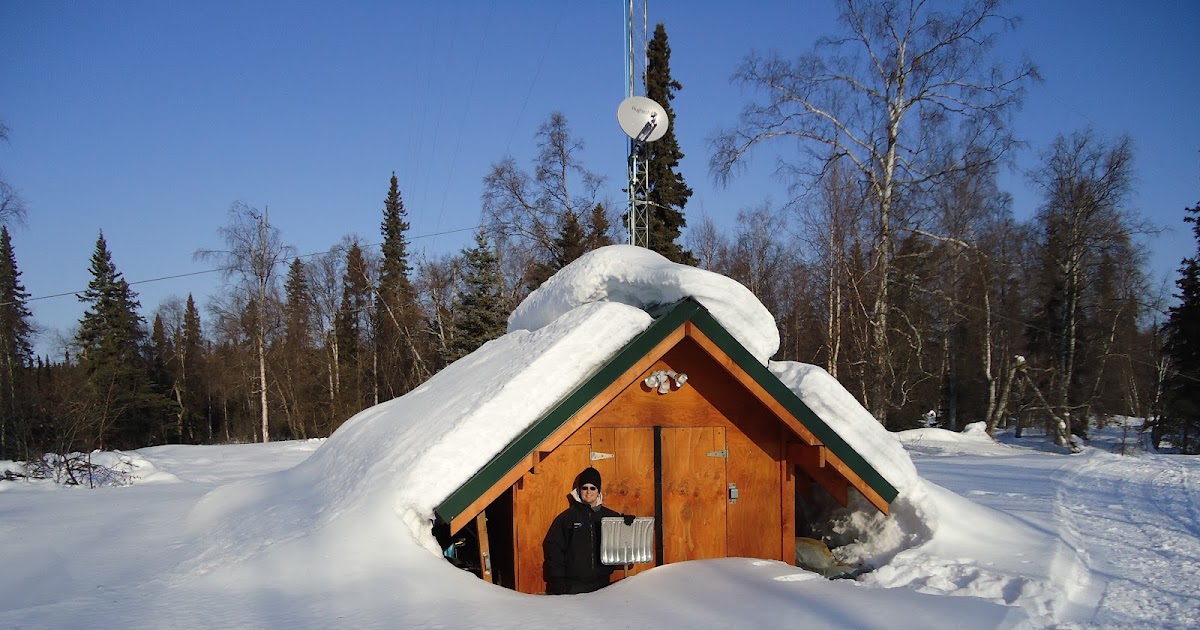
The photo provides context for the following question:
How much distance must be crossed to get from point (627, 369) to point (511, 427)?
1.02 meters

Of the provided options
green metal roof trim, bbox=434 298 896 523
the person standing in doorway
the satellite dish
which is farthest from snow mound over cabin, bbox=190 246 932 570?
the satellite dish

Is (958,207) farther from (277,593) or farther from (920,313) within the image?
(277,593)

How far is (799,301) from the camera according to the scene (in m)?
35.6

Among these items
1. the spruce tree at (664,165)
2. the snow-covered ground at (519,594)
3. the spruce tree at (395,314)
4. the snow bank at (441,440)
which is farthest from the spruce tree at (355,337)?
the snow bank at (441,440)

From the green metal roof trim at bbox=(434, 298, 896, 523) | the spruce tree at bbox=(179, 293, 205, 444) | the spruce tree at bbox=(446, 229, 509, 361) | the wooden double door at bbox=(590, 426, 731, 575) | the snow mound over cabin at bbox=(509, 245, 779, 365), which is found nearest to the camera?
the green metal roof trim at bbox=(434, 298, 896, 523)

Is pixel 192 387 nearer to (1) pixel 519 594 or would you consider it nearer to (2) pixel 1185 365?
(1) pixel 519 594

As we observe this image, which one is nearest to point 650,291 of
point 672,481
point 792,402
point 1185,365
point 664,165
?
point 792,402

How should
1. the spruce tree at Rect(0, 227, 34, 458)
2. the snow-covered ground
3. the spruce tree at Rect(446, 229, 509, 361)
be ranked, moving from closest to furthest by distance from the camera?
the snow-covered ground
the spruce tree at Rect(0, 227, 34, 458)
the spruce tree at Rect(446, 229, 509, 361)

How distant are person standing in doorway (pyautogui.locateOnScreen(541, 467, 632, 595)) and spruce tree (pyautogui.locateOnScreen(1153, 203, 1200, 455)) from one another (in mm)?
28122

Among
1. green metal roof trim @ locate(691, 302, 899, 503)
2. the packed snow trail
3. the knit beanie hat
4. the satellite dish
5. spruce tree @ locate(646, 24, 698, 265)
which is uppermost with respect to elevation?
spruce tree @ locate(646, 24, 698, 265)

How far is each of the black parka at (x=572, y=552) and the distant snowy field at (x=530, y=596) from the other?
1.55 feet

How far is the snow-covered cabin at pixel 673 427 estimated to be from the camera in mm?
5477

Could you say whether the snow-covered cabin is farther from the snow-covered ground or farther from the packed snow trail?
the packed snow trail

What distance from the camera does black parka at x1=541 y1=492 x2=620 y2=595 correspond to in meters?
5.44
